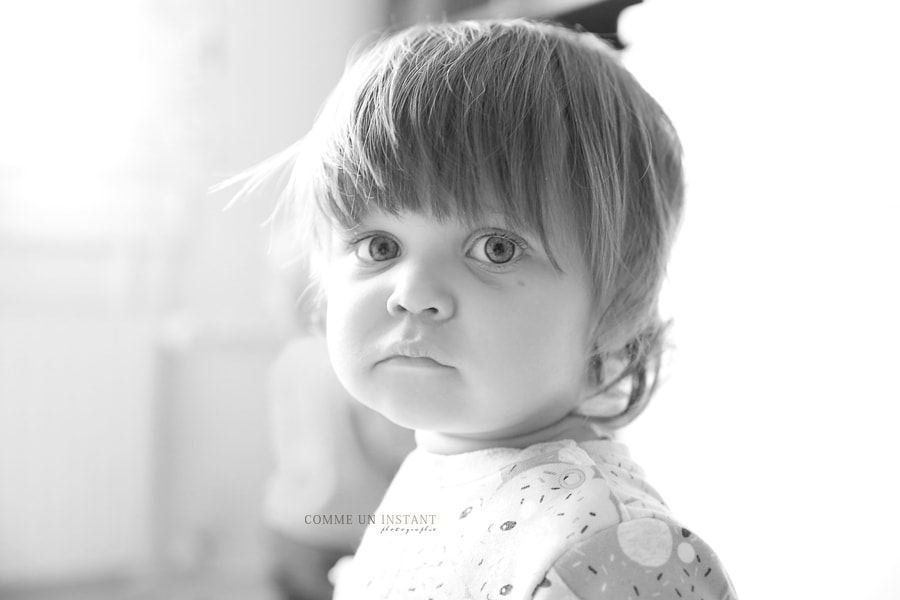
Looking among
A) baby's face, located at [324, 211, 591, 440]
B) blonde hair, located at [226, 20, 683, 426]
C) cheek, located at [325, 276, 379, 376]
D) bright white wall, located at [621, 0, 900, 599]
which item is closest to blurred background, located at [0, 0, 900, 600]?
bright white wall, located at [621, 0, 900, 599]

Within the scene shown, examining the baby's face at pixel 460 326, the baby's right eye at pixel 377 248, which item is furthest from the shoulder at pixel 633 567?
the baby's right eye at pixel 377 248

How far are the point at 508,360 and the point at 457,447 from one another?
120 millimetres

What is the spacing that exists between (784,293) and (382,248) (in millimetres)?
463

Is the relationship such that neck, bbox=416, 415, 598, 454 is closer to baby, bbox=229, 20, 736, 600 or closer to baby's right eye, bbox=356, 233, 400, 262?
baby, bbox=229, 20, 736, 600

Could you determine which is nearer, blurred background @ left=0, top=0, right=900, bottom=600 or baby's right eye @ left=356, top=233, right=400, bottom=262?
baby's right eye @ left=356, top=233, right=400, bottom=262

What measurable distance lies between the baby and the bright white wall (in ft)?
0.82

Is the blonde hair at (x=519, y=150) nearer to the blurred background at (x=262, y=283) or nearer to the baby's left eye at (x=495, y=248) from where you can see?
the baby's left eye at (x=495, y=248)

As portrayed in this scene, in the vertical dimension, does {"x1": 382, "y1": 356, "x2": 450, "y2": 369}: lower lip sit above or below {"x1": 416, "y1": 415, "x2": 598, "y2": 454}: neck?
above

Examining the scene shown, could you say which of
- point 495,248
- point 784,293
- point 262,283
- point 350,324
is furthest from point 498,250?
Result: point 262,283

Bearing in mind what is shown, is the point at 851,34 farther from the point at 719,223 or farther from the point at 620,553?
the point at 620,553

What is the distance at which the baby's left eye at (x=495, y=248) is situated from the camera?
553 millimetres

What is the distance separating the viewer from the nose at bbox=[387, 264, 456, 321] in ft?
1.76

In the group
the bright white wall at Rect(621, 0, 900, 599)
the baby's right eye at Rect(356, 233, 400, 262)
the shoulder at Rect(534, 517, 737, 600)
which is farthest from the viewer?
the bright white wall at Rect(621, 0, 900, 599)

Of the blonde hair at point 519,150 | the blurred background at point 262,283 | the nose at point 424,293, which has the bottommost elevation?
the blurred background at point 262,283
